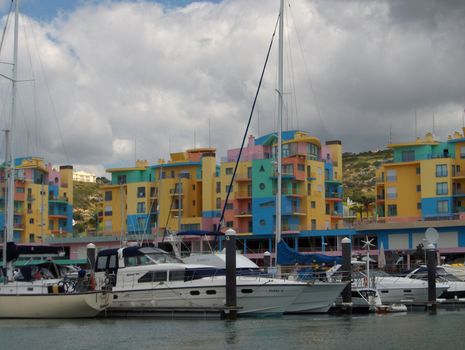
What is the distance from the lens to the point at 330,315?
44.5m

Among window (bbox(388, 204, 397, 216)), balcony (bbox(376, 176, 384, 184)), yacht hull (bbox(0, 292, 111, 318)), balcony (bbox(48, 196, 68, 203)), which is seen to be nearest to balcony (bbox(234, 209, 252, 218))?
window (bbox(388, 204, 397, 216))

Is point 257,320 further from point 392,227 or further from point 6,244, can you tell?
point 392,227

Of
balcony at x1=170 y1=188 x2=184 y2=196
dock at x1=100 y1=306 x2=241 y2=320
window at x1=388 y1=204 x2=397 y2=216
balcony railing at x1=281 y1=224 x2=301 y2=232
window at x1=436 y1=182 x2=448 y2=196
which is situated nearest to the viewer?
dock at x1=100 y1=306 x2=241 y2=320

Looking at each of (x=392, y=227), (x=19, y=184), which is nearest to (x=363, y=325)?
(x=392, y=227)

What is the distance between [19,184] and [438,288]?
7637 cm

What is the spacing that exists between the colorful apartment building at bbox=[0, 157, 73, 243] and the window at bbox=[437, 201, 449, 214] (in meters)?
49.3

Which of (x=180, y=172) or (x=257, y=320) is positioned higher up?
(x=180, y=172)

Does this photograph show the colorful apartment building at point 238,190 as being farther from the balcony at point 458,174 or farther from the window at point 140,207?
the balcony at point 458,174

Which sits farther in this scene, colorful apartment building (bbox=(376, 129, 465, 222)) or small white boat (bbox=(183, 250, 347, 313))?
colorful apartment building (bbox=(376, 129, 465, 222))

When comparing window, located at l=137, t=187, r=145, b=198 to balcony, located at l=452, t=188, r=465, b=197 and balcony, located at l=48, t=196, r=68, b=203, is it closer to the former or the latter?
balcony, located at l=48, t=196, r=68, b=203

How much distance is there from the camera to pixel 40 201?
4621 inches

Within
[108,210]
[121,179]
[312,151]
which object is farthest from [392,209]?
[108,210]

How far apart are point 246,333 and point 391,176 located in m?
67.2

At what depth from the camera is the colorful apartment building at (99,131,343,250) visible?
318ft
